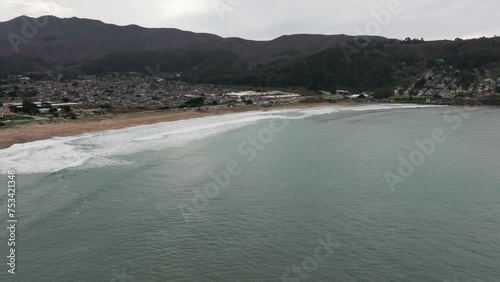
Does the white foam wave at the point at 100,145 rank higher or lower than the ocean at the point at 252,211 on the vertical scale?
higher

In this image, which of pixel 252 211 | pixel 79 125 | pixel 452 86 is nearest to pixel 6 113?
pixel 79 125

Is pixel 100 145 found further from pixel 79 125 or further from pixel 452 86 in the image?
pixel 452 86

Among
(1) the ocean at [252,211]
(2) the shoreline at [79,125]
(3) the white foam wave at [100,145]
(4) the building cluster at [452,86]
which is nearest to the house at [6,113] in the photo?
(2) the shoreline at [79,125]

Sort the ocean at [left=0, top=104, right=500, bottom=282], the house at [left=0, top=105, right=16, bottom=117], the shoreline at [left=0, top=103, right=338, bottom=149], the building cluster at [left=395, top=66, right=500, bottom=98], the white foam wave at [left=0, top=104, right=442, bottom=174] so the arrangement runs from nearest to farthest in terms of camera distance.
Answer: the ocean at [left=0, top=104, right=500, bottom=282] → the white foam wave at [left=0, top=104, right=442, bottom=174] → the shoreline at [left=0, top=103, right=338, bottom=149] → the house at [left=0, top=105, right=16, bottom=117] → the building cluster at [left=395, top=66, right=500, bottom=98]

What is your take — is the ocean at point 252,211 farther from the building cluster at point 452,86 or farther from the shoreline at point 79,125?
the building cluster at point 452,86

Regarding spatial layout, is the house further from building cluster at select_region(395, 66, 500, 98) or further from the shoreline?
building cluster at select_region(395, 66, 500, 98)

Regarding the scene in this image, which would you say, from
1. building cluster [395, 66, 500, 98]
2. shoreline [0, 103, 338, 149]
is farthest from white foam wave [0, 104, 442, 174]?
building cluster [395, 66, 500, 98]
